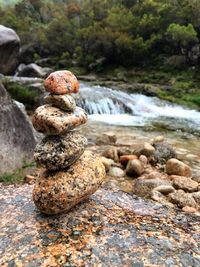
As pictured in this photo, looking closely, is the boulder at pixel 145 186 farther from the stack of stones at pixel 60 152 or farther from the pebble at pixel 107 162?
the stack of stones at pixel 60 152

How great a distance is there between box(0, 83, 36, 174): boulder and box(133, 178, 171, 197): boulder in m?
2.75

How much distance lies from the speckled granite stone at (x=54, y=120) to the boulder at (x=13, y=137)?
311 cm

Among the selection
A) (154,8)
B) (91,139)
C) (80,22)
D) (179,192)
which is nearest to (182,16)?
(154,8)

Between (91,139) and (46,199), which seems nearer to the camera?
(46,199)

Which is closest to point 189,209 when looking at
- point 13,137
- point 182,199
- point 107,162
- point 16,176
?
point 182,199

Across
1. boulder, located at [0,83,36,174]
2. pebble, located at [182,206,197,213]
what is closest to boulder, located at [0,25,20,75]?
boulder, located at [0,83,36,174]

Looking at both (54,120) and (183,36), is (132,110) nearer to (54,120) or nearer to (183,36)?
(183,36)

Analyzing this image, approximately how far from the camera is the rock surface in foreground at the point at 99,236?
14.5 feet

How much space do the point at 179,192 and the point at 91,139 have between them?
262 inches

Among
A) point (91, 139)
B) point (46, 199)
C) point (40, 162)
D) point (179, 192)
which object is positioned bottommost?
point (91, 139)

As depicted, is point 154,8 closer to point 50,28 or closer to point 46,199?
point 50,28

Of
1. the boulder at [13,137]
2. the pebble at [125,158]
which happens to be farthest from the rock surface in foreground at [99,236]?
the pebble at [125,158]

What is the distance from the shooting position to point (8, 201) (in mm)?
6254

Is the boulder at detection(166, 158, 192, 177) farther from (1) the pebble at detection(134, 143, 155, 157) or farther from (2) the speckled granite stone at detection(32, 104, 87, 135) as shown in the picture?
(2) the speckled granite stone at detection(32, 104, 87, 135)
